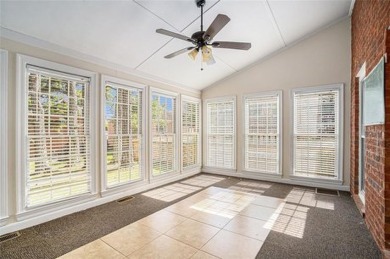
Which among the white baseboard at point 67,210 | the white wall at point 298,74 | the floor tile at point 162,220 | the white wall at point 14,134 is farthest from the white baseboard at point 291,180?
the white wall at point 14,134

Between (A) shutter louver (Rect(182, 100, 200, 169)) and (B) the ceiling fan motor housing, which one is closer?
(B) the ceiling fan motor housing

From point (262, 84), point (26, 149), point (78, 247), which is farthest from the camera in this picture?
point (262, 84)

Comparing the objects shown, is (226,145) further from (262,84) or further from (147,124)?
(147,124)

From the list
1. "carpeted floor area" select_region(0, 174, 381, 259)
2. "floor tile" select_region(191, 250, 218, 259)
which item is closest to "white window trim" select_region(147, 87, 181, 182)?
"carpeted floor area" select_region(0, 174, 381, 259)

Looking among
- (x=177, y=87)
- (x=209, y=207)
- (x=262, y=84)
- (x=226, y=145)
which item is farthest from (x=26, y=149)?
(x=262, y=84)

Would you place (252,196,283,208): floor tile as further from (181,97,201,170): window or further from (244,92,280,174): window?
(181,97,201,170): window

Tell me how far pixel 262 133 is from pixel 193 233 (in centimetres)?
332

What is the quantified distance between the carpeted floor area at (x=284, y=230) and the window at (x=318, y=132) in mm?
760

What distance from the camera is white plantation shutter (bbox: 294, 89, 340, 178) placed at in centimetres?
436

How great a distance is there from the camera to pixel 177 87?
535 centimetres

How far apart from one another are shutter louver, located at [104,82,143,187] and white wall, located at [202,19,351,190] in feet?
8.71

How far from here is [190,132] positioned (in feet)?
19.2

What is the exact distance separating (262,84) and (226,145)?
6.26ft

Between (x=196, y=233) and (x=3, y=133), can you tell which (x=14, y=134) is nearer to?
(x=3, y=133)
